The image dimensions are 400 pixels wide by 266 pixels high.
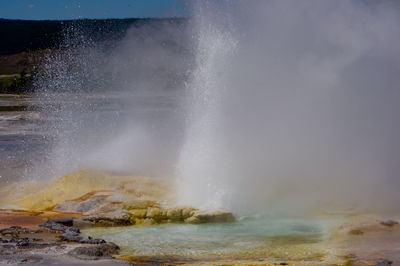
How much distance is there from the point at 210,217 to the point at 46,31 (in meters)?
65.2

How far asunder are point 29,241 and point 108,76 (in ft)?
151

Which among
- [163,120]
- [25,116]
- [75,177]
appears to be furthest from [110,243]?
[25,116]

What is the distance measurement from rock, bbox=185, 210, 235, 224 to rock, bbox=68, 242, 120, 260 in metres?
1.43

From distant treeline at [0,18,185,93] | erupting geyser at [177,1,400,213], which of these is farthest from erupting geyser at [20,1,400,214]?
distant treeline at [0,18,185,93]

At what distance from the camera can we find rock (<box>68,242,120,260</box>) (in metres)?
5.46

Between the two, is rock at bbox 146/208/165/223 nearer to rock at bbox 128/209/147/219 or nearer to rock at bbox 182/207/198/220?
rock at bbox 128/209/147/219

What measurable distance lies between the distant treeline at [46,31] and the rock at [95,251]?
49996mm

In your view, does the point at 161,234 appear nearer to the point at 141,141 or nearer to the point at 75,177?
the point at 75,177

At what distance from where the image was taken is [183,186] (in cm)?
838

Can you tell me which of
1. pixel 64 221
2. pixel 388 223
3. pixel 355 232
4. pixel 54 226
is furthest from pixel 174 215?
pixel 388 223

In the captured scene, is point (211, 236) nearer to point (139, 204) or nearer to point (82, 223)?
point (139, 204)

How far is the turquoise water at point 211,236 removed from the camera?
5.86 meters

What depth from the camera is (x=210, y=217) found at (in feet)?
23.4

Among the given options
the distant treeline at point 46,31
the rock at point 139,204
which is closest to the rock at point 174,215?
the rock at point 139,204
